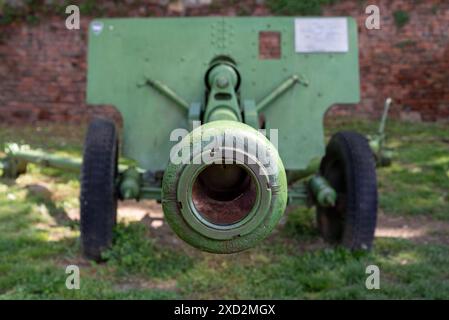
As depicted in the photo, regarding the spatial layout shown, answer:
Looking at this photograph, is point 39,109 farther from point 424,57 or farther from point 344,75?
point 344,75

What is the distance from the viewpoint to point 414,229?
14.7 feet

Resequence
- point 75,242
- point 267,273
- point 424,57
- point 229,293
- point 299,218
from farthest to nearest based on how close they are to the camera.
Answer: point 424,57
point 299,218
point 75,242
point 267,273
point 229,293

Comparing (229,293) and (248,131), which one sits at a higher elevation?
(248,131)

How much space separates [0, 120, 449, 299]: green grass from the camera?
10.8ft

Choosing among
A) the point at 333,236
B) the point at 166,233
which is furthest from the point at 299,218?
the point at 166,233

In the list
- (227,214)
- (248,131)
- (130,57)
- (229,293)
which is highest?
(130,57)

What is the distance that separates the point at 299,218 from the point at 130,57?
4.98 feet

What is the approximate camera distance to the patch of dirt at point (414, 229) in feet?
14.0

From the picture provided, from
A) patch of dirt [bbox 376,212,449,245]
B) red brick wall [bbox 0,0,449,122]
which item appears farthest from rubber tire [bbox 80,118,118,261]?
red brick wall [bbox 0,0,449,122]

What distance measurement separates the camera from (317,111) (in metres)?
4.15

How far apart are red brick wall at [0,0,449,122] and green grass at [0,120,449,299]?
3336mm

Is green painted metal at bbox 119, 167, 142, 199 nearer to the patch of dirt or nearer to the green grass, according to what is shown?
the green grass

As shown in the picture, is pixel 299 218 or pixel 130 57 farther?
pixel 299 218

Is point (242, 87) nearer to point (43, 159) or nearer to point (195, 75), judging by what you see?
point (195, 75)
